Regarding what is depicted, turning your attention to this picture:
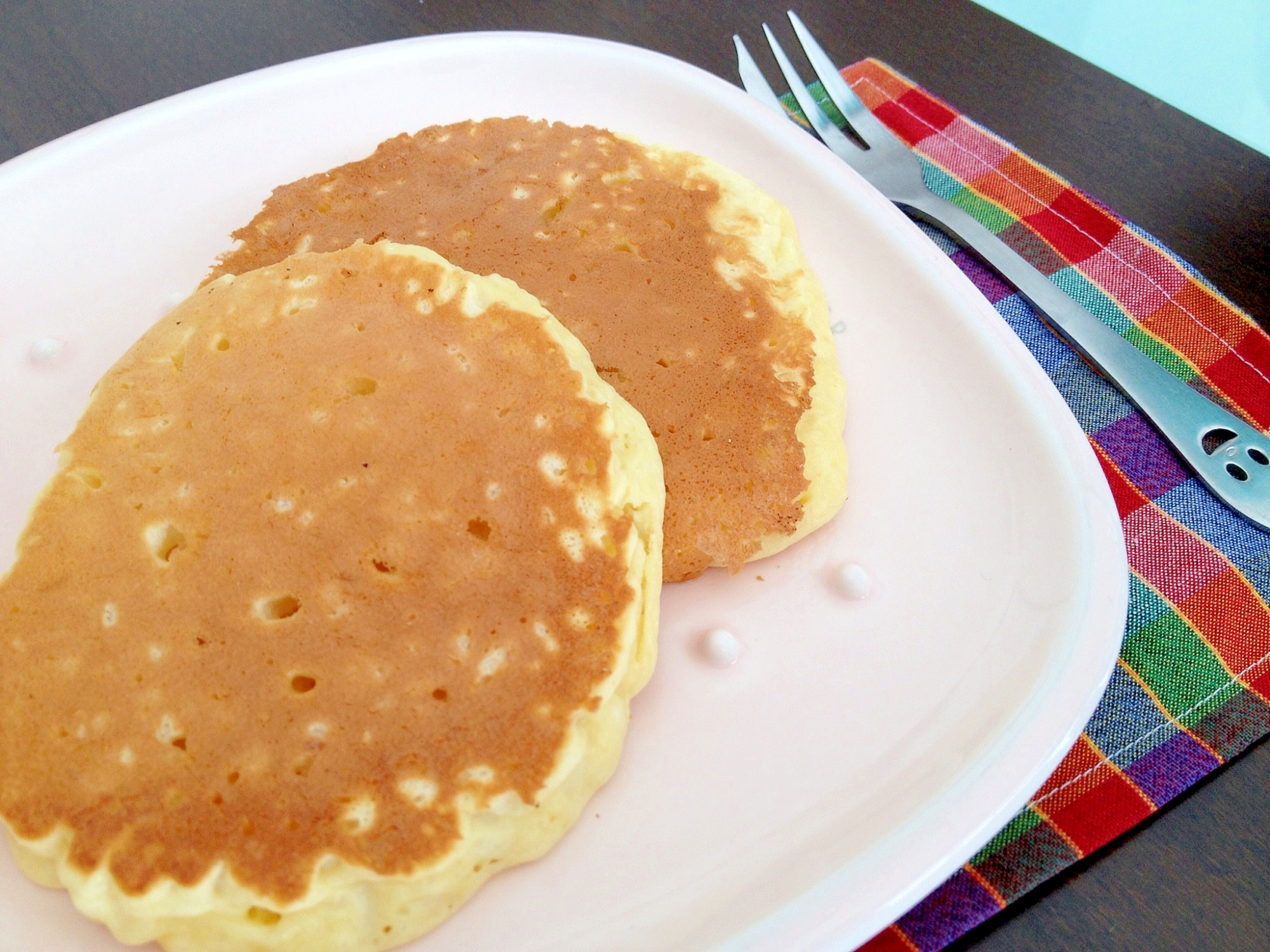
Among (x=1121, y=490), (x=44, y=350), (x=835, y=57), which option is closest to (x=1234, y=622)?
(x=1121, y=490)

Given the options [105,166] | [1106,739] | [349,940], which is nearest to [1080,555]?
[1106,739]

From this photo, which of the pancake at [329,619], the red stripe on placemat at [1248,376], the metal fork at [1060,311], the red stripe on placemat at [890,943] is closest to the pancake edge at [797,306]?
the pancake at [329,619]

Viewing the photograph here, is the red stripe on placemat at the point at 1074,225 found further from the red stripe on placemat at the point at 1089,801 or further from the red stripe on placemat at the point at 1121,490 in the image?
the red stripe on placemat at the point at 1089,801

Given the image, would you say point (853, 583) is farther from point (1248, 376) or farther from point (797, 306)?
point (1248, 376)

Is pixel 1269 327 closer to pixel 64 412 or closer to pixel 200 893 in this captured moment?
pixel 200 893

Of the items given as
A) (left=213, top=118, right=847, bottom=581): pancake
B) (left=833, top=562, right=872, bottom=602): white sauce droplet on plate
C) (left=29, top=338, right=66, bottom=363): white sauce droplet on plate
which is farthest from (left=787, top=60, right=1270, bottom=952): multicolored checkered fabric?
(left=29, top=338, right=66, bottom=363): white sauce droplet on plate

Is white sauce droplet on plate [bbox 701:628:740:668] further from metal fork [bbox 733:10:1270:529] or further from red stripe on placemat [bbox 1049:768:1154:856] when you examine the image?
metal fork [bbox 733:10:1270:529]
